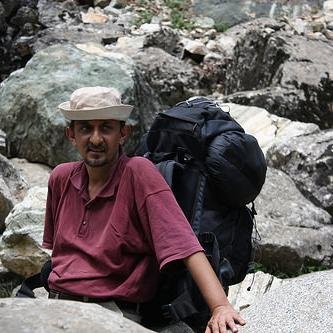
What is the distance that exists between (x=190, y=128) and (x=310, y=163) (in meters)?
3.13

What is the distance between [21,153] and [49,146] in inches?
13.8

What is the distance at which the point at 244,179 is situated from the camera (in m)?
2.66

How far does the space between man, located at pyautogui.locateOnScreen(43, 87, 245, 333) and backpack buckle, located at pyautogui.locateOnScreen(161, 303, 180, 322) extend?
8 cm

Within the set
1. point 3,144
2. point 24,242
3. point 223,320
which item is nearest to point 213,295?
point 223,320

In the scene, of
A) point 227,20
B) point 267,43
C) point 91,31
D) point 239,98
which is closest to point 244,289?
point 239,98

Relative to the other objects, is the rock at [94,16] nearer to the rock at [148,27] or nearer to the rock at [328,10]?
the rock at [148,27]

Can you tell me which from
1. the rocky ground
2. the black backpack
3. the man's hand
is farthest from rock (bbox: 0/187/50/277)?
the man's hand

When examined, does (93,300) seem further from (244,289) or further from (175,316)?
(244,289)

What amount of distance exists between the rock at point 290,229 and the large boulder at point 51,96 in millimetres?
1371

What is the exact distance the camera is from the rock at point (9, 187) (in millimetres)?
4867

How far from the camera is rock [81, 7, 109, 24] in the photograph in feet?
41.4

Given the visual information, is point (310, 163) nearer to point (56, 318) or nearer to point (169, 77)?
point (169, 77)

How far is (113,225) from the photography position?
99.7 inches

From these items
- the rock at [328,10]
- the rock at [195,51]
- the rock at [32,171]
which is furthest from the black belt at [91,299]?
the rock at [328,10]
